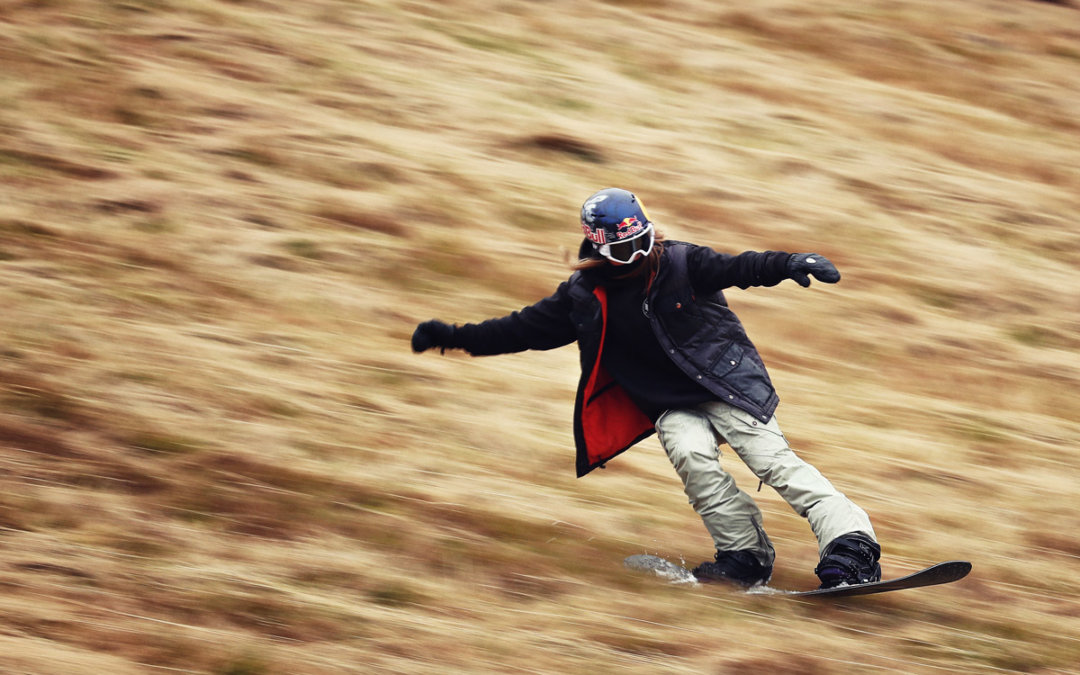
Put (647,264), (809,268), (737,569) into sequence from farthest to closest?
(737,569) → (647,264) → (809,268)

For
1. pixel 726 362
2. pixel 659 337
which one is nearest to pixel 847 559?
pixel 726 362

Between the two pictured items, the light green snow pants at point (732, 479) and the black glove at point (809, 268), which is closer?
the black glove at point (809, 268)

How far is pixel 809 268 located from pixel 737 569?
1.49 meters

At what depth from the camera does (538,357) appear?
8.28m

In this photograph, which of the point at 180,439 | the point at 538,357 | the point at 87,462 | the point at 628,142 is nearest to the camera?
the point at 87,462

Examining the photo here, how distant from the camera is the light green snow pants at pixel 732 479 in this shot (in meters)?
5.04

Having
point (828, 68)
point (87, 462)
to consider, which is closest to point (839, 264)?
point (828, 68)

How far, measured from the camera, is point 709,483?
511 cm

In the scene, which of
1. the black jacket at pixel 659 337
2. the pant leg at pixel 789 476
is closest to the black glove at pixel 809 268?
the black jacket at pixel 659 337

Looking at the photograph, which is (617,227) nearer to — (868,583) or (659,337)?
(659,337)

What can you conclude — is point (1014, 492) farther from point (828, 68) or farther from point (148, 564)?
point (828, 68)

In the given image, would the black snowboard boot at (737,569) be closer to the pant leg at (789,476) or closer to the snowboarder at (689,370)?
the snowboarder at (689,370)

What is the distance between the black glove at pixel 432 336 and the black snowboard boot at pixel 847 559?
1908 mm

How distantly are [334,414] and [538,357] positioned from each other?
195cm
